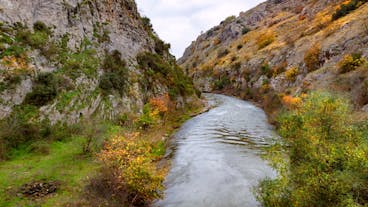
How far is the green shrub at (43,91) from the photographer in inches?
856

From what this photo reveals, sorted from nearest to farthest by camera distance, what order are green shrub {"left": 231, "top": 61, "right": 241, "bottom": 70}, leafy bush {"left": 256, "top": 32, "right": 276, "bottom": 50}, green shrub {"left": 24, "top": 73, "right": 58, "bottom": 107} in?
green shrub {"left": 24, "top": 73, "right": 58, "bottom": 107}, leafy bush {"left": 256, "top": 32, "right": 276, "bottom": 50}, green shrub {"left": 231, "top": 61, "right": 241, "bottom": 70}

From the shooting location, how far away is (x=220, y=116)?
43438 mm

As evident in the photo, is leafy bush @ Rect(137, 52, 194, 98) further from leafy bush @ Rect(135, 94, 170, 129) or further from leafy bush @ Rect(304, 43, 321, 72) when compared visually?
leafy bush @ Rect(304, 43, 321, 72)

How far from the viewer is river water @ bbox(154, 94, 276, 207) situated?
1579 centimetres

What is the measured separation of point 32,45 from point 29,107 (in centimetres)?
801

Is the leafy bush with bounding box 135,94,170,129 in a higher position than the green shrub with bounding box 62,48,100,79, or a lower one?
lower

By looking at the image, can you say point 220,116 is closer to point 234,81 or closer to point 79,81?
point 79,81

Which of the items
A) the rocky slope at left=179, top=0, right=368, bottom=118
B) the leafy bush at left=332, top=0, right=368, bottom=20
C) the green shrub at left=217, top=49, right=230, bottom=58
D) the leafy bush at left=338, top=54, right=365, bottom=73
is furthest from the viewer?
the green shrub at left=217, top=49, right=230, bottom=58

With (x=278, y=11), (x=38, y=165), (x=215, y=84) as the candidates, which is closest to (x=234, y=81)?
(x=215, y=84)

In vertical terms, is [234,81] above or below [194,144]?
above

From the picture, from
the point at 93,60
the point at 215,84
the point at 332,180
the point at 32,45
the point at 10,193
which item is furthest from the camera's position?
the point at 215,84

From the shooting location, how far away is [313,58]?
4544 centimetres

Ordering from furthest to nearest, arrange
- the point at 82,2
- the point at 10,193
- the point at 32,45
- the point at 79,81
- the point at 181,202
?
the point at 82,2 → the point at 79,81 → the point at 32,45 → the point at 181,202 → the point at 10,193

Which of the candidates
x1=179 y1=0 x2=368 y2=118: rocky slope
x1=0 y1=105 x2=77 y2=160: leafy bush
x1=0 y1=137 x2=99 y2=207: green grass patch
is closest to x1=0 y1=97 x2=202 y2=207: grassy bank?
x1=0 y1=137 x2=99 y2=207: green grass patch
